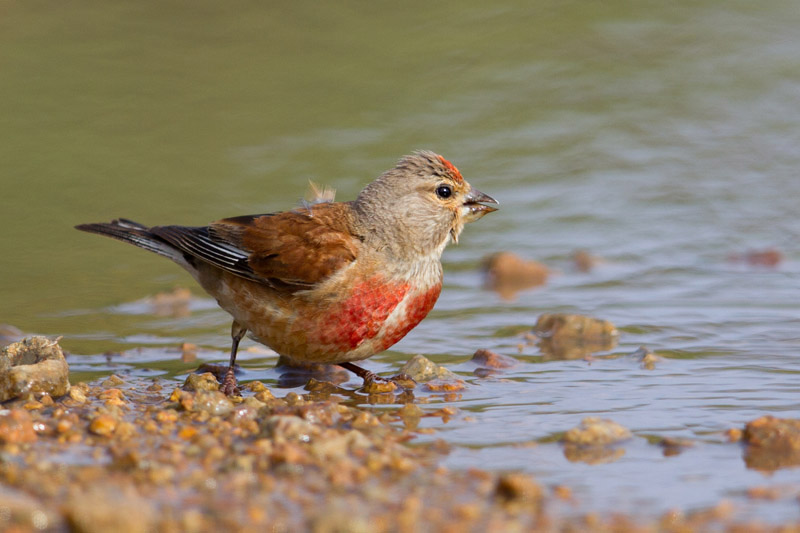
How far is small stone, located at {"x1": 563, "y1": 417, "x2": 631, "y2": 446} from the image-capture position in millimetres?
4121

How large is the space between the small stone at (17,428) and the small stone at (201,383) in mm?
1044

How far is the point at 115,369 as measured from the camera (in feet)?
19.2

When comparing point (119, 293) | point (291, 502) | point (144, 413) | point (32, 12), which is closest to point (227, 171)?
point (119, 293)

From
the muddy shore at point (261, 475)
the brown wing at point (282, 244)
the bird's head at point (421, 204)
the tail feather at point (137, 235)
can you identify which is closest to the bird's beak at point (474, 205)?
the bird's head at point (421, 204)

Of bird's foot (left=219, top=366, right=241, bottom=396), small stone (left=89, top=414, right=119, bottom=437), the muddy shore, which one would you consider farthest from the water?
small stone (left=89, top=414, right=119, bottom=437)

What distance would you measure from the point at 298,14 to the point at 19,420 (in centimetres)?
954

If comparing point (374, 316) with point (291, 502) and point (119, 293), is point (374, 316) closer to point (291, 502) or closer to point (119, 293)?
point (291, 502)

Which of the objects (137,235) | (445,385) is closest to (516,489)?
(445,385)

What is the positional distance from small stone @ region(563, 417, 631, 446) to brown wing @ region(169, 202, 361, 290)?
1.70 m

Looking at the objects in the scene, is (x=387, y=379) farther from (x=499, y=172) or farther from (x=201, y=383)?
(x=499, y=172)

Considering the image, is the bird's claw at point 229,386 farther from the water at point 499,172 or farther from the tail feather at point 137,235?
the tail feather at point 137,235

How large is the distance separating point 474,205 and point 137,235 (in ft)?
6.79

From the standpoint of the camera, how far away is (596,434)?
4.13 meters

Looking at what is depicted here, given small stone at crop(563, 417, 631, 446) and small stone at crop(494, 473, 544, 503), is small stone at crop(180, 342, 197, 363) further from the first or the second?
small stone at crop(494, 473, 544, 503)
